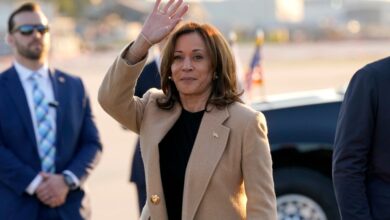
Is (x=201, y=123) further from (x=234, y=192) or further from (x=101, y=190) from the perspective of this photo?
(x=101, y=190)

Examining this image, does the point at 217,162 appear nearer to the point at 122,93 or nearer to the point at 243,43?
the point at 122,93

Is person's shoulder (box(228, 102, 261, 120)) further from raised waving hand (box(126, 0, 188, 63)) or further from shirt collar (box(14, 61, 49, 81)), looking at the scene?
shirt collar (box(14, 61, 49, 81))

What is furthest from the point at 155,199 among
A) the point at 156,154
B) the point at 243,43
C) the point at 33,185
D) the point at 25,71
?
the point at 243,43

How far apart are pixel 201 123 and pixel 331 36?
92445 mm

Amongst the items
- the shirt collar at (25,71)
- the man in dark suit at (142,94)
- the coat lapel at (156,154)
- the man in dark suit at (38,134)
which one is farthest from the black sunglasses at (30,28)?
the coat lapel at (156,154)

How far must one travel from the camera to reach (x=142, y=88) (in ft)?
18.5

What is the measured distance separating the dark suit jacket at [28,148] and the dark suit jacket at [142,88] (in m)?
0.36

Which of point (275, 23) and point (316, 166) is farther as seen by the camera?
point (275, 23)

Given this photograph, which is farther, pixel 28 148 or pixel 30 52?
pixel 30 52

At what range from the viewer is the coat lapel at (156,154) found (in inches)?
156

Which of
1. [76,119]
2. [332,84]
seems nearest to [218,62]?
[76,119]

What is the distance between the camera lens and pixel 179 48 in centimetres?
403

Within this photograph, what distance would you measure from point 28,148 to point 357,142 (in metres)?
2.38

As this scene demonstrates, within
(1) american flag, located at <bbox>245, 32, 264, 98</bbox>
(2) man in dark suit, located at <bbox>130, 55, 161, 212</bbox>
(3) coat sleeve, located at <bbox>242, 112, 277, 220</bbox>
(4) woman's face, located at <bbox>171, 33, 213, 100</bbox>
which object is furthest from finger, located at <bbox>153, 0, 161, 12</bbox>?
(1) american flag, located at <bbox>245, 32, 264, 98</bbox>
